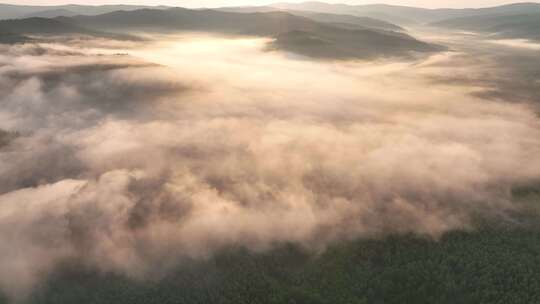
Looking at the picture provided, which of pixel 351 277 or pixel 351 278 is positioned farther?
pixel 351 277

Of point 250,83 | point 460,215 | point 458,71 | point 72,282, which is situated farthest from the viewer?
point 458,71

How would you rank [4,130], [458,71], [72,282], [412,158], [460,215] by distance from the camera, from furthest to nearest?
[458,71] < [4,130] < [412,158] < [460,215] < [72,282]

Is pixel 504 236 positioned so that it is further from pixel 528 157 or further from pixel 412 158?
pixel 528 157

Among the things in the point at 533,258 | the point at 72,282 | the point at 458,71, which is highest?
the point at 458,71

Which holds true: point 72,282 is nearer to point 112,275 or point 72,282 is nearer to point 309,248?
point 112,275

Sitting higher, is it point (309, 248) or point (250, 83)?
point (250, 83)

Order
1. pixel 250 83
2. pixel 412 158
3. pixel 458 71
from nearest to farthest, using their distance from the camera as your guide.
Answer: pixel 412 158
pixel 250 83
pixel 458 71

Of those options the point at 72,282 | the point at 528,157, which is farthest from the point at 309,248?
the point at 528,157

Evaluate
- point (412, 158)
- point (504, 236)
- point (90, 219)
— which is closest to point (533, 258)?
point (504, 236)

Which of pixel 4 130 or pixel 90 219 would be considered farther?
pixel 4 130
